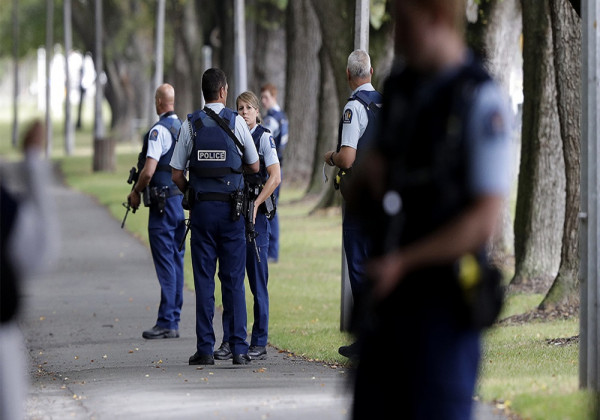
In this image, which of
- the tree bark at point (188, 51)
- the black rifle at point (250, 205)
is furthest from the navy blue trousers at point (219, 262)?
the tree bark at point (188, 51)

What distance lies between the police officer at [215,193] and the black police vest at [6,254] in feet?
15.1

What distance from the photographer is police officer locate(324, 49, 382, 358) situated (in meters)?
9.26

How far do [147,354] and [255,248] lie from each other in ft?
4.31

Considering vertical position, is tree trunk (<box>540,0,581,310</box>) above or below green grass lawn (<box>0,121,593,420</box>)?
above

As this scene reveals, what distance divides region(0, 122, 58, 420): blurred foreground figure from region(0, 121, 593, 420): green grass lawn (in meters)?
0.14

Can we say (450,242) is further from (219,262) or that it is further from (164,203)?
(164,203)

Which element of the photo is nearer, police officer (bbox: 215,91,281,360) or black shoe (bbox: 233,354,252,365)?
black shoe (bbox: 233,354,252,365)

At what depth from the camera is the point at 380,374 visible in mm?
4250

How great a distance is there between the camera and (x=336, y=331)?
11.9m

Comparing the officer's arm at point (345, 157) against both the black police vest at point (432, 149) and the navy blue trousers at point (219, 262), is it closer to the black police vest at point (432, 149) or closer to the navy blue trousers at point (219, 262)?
the navy blue trousers at point (219, 262)

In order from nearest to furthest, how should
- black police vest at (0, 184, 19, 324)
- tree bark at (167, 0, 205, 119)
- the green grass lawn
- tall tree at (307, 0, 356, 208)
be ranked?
black police vest at (0, 184, 19, 324) < the green grass lawn < tall tree at (307, 0, 356, 208) < tree bark at (167, 0, 205, 119)

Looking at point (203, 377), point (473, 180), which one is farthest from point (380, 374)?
point (203, 377)

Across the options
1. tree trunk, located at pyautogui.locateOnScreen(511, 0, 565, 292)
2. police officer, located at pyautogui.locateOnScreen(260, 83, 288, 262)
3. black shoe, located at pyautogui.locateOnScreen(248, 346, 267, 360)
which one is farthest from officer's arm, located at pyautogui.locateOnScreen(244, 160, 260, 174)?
police officer, located at pyautogui.locateOnScreen(260, 83, 288, 262)

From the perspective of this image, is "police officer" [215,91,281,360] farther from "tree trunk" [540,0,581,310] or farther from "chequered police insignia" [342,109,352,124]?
"tree trunk" [540,0,581,310]
